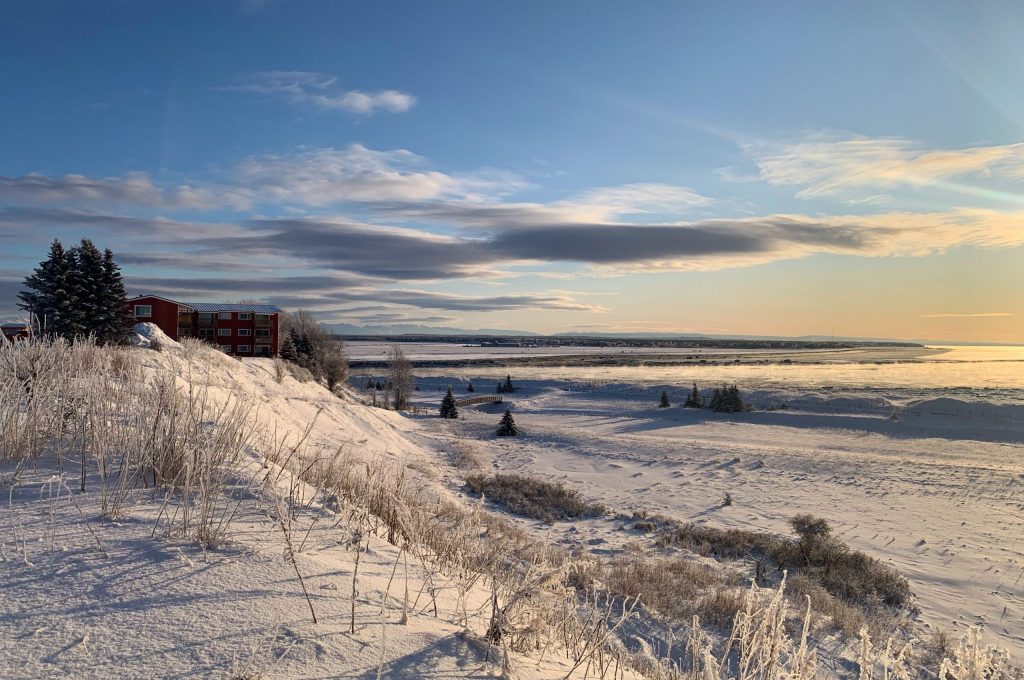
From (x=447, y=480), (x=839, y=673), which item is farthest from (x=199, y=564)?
(x=447, y=480)

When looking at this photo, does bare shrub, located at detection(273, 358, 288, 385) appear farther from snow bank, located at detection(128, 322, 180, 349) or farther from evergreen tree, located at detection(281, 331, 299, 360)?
evergreen tree, located at detection(281, 331, 299, 360)

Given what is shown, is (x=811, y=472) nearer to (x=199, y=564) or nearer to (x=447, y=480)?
(x=447, y=480)

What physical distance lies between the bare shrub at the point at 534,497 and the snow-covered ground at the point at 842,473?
896 mm

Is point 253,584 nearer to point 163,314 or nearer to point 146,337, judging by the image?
point 146,337

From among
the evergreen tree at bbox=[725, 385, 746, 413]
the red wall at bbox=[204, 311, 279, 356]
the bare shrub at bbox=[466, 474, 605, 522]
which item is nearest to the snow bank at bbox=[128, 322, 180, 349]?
the bare shrub at bbox=[466, 474, 605, 522]

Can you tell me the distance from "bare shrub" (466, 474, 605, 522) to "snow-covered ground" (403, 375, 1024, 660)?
896 millimetres

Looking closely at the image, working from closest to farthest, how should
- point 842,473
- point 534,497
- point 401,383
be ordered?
point 534,497
point 842,473
point 401,383

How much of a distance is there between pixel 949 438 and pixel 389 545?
35920 mm

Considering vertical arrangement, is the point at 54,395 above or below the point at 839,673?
above

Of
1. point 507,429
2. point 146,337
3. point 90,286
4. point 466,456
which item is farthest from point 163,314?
point 466,456

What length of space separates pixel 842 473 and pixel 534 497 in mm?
13044

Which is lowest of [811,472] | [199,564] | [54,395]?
[811,472]

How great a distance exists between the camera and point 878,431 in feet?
110

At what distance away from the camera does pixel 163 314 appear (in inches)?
1574
